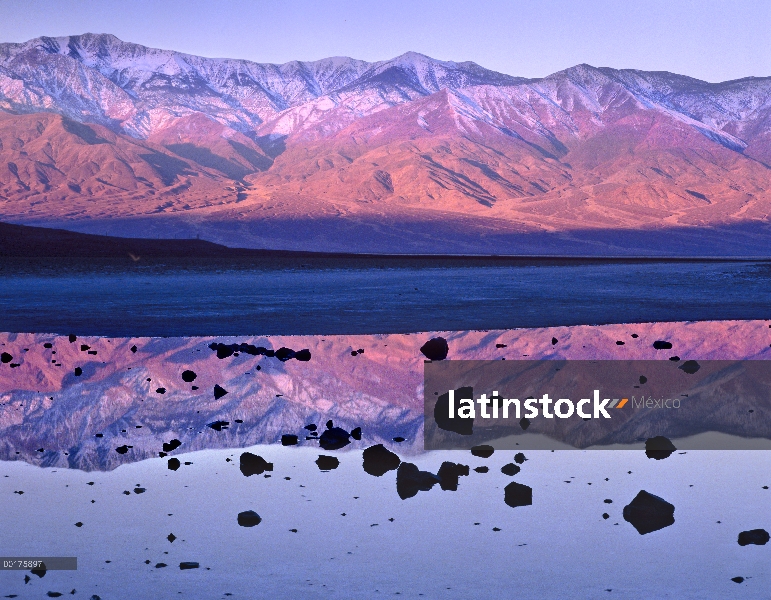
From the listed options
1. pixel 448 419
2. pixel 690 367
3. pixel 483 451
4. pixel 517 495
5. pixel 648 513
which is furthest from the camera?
pixel 690 367

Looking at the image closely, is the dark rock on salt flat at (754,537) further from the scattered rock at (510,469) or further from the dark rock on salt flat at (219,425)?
the dark rock on salt flat at (219,425)

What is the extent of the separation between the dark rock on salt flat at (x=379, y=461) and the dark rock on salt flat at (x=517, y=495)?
4.48 ft

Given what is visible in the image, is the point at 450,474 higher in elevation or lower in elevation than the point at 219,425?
lower

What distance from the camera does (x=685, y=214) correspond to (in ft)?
600

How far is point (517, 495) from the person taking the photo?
844cm

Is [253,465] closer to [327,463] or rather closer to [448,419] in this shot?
[327,463]

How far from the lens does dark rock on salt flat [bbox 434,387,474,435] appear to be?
11719 millimetres

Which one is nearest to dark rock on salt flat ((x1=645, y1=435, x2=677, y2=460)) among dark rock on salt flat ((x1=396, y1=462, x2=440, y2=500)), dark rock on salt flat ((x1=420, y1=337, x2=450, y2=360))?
dark rock on salt flat ((x1=396, y1=462, x2=440, y2=500))

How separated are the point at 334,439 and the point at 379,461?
1290 mm

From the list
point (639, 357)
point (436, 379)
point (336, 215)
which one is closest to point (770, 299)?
point (639, 357)

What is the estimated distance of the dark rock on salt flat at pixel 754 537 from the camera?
7309 mm

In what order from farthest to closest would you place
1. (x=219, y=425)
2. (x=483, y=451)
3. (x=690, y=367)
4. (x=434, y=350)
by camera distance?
(x=434, y=350) < (x=690, y=367) < (x=219, y=425) < (x=483, y=451)

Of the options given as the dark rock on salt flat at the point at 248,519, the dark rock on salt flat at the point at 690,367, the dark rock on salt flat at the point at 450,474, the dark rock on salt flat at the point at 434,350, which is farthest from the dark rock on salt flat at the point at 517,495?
the dark rock on salt flat at the point at 434,350

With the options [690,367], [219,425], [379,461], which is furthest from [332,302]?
[379,461]
